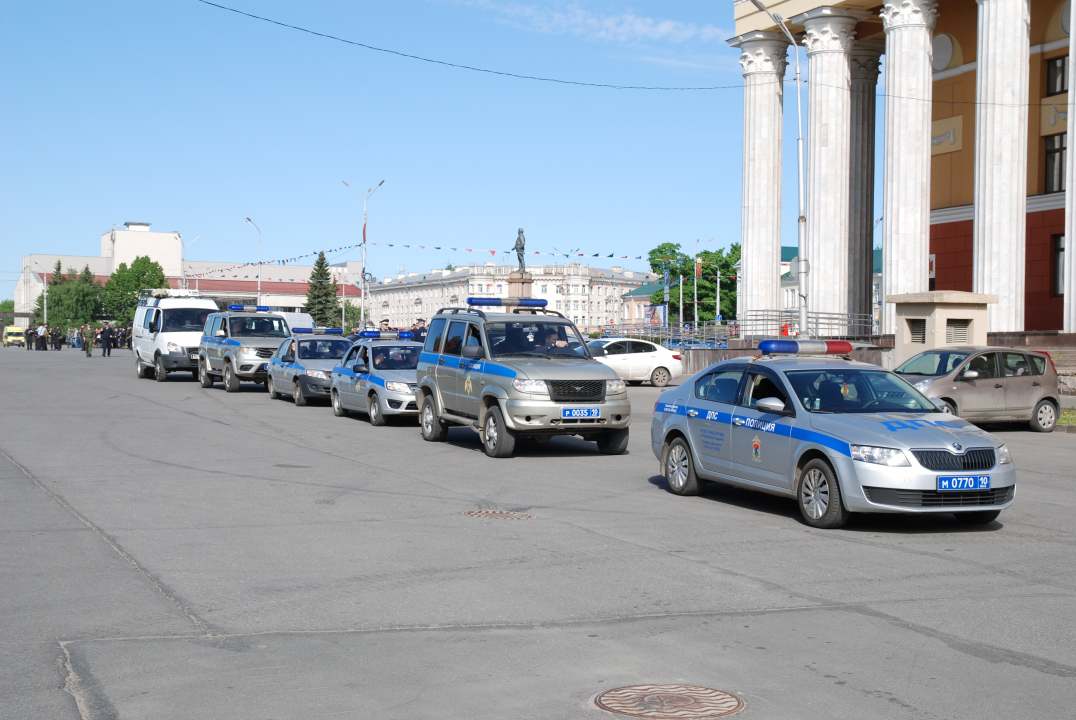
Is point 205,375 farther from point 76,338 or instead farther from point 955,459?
point 76,338

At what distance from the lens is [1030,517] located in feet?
34.4

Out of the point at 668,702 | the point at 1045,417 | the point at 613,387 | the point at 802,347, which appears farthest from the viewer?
the point at 1045,417

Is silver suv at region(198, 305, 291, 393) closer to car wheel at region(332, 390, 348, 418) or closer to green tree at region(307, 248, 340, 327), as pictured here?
car wheel at region(332, 390, 348, 418)

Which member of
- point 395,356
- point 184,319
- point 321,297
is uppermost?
point 321,297

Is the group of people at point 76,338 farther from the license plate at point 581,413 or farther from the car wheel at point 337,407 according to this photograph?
the license plate at point 581,413

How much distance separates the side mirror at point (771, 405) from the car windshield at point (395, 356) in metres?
11.5

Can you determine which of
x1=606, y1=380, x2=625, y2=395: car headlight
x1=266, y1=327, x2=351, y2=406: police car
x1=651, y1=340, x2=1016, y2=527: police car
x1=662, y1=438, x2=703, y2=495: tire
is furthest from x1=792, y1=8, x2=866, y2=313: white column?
x1=662, y1=438, x2=703, y2=495: tire

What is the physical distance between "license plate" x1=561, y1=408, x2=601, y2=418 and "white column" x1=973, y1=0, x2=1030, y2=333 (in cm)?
2111

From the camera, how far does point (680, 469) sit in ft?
39.0

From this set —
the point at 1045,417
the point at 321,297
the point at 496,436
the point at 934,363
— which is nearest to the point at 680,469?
the point at 496,436

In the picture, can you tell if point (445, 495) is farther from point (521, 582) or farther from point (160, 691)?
point (160, 691)

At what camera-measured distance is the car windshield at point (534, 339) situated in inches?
637

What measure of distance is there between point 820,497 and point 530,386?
5847 millimetres

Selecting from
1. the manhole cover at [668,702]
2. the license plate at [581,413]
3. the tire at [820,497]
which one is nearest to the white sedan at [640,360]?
the license plate at [581,413]
